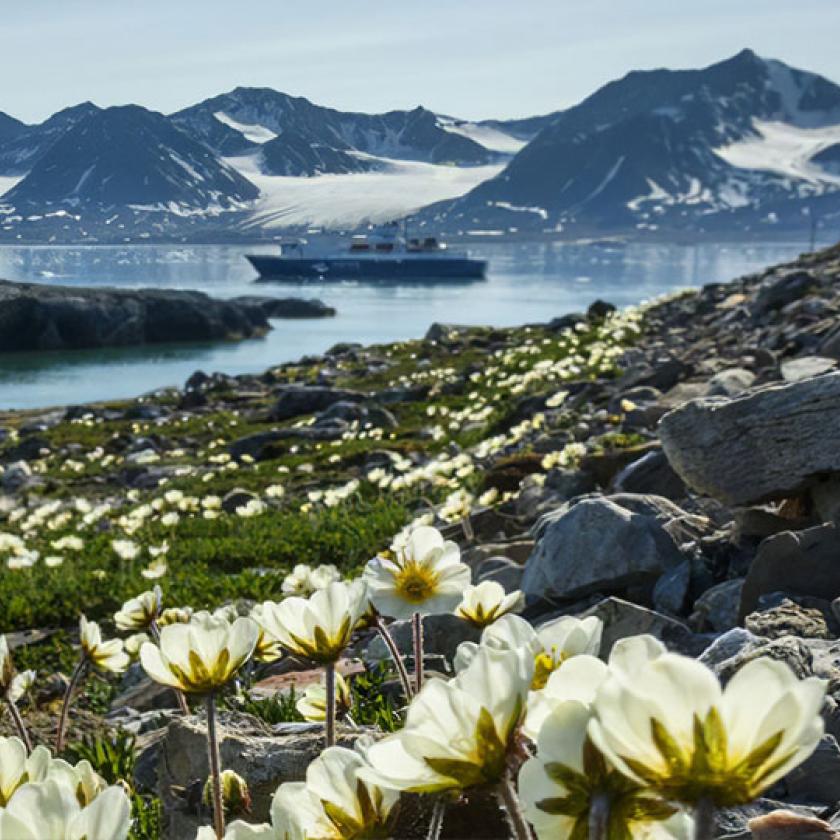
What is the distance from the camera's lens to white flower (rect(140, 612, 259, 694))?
1.95 metres

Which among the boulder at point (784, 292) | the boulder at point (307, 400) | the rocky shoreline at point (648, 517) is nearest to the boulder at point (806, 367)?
the rocky shoreline at point (648, 517)

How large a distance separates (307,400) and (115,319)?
50.8 m

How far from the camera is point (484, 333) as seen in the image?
1774 inches

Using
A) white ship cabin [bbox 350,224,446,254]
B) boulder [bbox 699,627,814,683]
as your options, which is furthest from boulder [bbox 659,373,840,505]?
white ship cabin [bbox 350,224,446,254]

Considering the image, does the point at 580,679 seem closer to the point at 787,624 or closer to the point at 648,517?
the point at 787,624

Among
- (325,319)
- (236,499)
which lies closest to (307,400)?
(236,499)

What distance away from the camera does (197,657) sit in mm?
1958

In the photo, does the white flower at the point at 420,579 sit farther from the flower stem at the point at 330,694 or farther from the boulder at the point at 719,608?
the boulder at the point at 719,608

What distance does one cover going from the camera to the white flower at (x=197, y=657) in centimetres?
195

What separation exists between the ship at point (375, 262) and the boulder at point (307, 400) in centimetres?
11342

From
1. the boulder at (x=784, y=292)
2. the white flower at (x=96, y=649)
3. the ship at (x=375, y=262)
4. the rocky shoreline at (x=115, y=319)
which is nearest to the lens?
the white flower at (x=96, y=649)

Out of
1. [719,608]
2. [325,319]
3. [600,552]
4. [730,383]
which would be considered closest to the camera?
[719,608]

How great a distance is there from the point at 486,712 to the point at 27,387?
5276 centimetres

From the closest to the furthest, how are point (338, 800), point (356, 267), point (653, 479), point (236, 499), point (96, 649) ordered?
point (338, 800) < point (96, 649) < point (653, 479) < point (236, 499) < point (356, 267)
